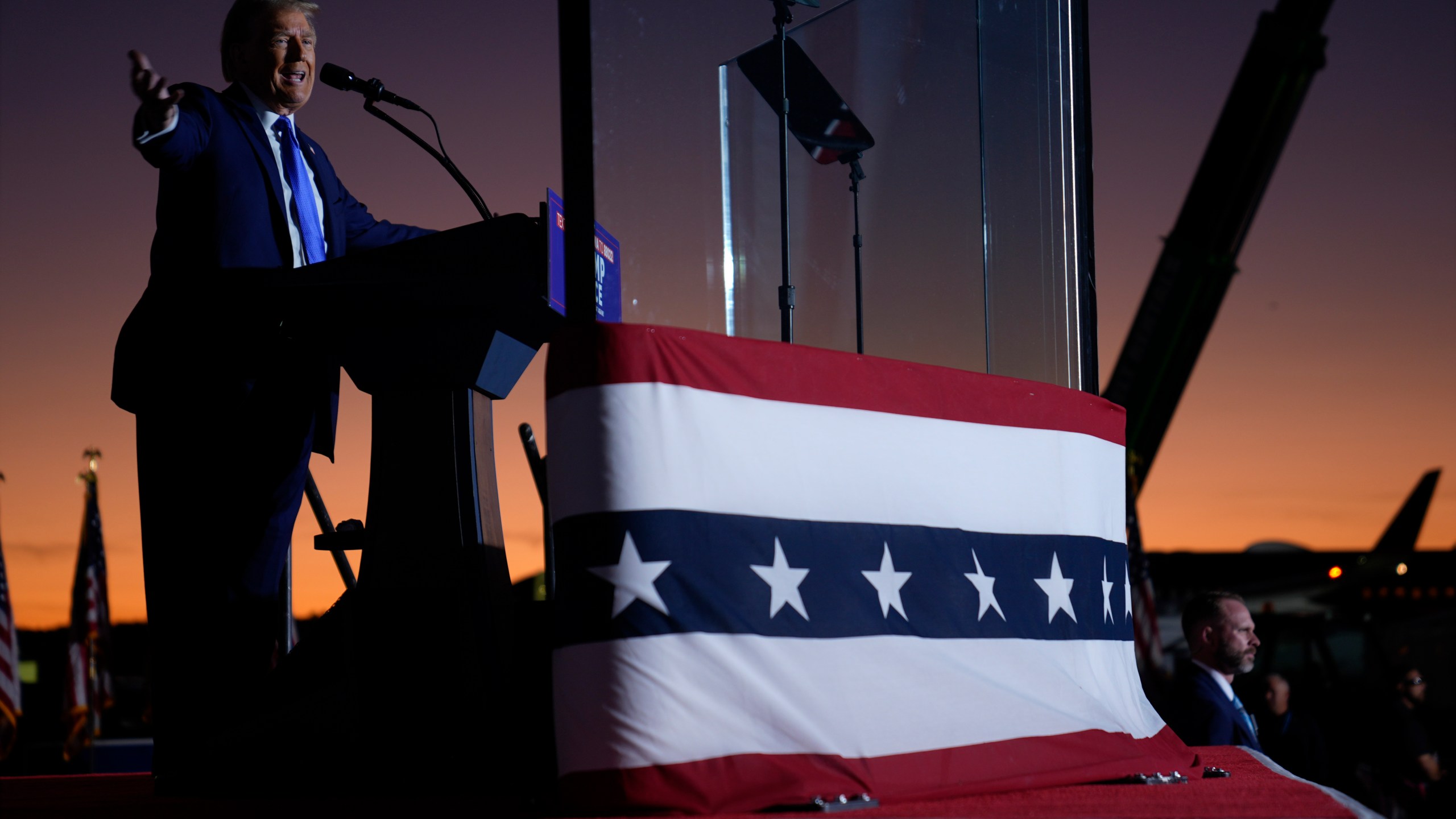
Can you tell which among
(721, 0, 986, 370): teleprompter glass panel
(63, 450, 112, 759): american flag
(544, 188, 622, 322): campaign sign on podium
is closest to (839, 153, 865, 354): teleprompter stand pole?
(721, 0, 986, 370): teleprompter glass panel

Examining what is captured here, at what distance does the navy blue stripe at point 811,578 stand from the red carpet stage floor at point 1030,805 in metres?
0.26

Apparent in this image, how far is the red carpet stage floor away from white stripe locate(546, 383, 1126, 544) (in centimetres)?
43

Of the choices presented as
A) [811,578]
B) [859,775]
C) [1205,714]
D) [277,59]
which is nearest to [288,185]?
[277,59]

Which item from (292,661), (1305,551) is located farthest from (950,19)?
(1305,551)

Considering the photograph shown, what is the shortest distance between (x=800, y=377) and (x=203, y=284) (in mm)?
913

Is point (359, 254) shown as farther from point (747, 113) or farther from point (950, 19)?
point (950, 19)

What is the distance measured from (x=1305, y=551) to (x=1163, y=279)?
8689mm

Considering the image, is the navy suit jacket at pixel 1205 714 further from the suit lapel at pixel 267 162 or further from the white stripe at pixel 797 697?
the suit lapel at pixel 267 162

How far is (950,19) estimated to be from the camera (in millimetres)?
2768

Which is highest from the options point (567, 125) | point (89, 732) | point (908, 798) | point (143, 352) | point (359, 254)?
point (567, 125)

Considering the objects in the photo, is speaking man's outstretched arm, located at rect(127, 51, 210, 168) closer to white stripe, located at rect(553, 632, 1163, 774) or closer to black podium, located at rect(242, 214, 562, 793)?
black podium, located at rect(242, 214, 562, 793)

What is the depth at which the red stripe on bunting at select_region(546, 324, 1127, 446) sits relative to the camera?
1555 millimetres

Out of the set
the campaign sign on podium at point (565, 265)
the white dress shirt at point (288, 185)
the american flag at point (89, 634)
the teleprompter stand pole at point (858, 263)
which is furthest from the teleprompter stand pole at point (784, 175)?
the american flag at point (89, 634)

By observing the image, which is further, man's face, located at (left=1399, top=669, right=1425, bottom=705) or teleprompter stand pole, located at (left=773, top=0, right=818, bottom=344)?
man's face, located at (left=1399, top=669, right=1425, bottom=705)
